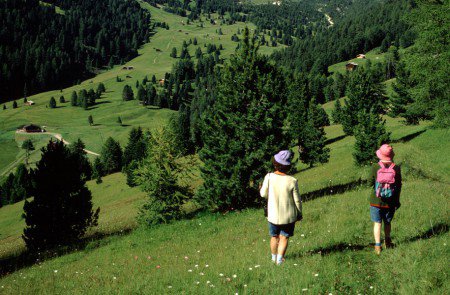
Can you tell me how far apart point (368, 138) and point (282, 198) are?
31.8 metres

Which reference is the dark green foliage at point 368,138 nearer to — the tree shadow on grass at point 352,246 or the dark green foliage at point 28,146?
the tree shadow on grass at point 352,246

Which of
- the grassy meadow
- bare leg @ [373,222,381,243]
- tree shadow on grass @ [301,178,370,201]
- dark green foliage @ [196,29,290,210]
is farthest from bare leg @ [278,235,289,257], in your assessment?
tree shadow on grass @ [301,178,370,201]

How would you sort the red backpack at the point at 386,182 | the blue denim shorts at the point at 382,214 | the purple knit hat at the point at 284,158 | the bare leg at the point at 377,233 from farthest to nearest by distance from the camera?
1. the blue denim shorts at the point at 382,214
2. the bare leg at the point at 377,233
3. the red backpack at the point at 386,182
4. the purple knit hat at the point at 284,158

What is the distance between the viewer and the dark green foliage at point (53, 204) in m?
22.1

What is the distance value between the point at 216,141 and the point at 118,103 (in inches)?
7331

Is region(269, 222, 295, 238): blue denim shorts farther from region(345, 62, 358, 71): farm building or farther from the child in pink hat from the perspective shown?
region(345, 62, 358, 71): farm building

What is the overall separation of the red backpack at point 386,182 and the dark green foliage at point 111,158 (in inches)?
4102

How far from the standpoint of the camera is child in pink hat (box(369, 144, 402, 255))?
769cm

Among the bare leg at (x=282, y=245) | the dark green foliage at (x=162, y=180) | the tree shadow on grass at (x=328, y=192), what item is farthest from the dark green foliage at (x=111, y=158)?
the bare leg at (x=282, y=245)

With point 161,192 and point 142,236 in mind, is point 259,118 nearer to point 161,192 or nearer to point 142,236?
point 161,192

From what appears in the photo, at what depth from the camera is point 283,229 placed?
7406 millimetres

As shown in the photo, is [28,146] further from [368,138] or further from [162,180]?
[162,180]

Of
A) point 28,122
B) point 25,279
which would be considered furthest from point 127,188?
point 28,122

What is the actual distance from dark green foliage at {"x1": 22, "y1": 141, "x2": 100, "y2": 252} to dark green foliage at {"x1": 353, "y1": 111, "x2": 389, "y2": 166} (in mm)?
27393
